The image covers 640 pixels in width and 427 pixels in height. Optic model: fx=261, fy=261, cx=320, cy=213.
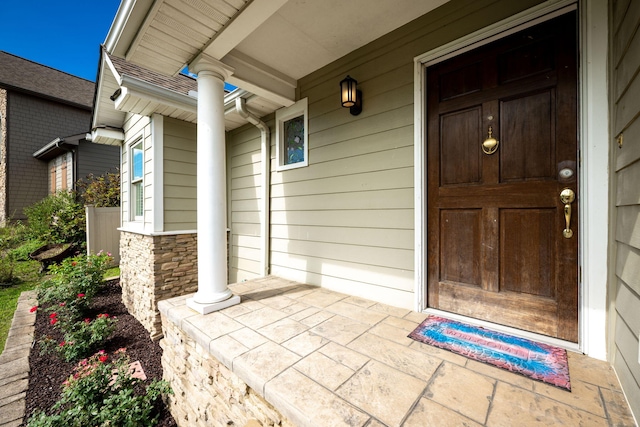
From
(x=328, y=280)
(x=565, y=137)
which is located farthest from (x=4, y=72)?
(x=565, y=137)

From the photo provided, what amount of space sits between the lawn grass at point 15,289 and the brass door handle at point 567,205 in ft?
19.5

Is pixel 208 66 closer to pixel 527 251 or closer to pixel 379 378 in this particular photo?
pixel 379 378

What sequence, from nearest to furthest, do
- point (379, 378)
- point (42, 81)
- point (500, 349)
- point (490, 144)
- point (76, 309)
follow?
1. point (379, 378)
2. point (500, 349)
3. point (490, 144)
4. point (76, 309)
5. point (42, 81)

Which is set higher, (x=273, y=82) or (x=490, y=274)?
(x=273, y=82)

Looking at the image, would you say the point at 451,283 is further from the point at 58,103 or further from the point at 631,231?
the point at 58,103

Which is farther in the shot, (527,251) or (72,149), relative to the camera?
(72,149)

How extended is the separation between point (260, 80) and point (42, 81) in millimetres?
A: 12367

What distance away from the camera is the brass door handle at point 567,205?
63.9 inches

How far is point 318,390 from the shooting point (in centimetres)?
130

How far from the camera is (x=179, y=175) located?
4.07m

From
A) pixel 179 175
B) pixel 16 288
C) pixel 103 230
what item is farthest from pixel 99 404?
pixel 16 288

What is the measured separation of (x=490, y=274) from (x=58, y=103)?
549 inches

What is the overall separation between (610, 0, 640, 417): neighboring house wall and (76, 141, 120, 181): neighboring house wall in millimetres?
11148

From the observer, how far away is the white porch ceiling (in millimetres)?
1910
